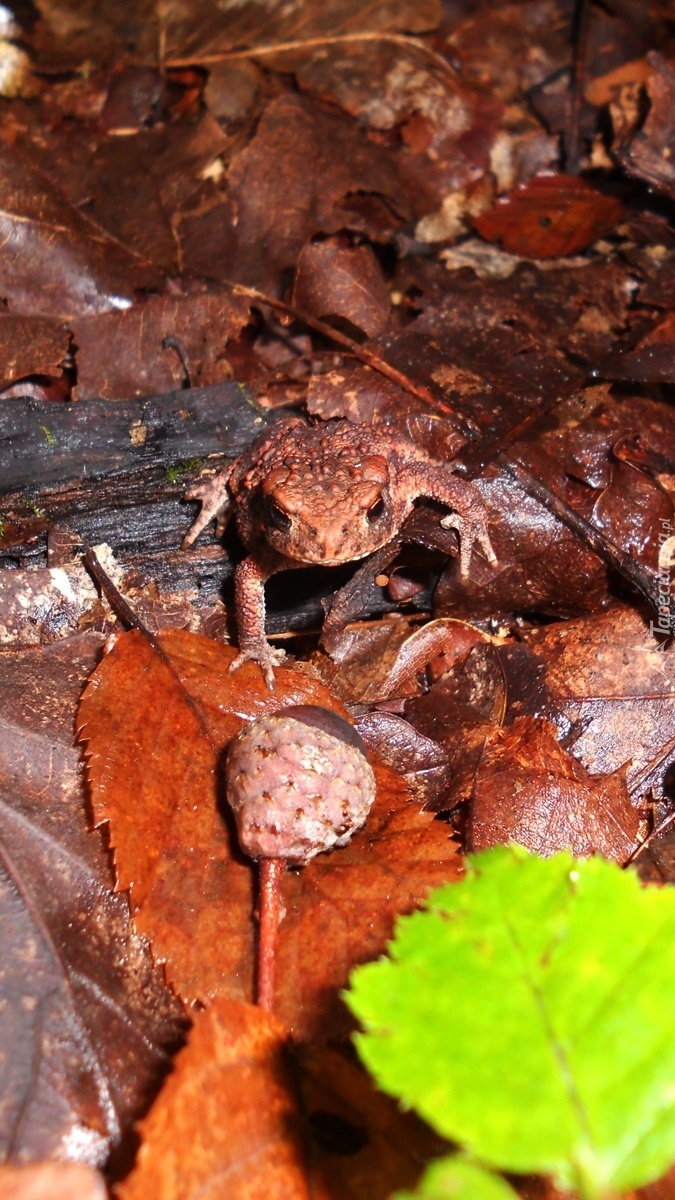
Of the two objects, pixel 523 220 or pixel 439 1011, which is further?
pixel 523 220

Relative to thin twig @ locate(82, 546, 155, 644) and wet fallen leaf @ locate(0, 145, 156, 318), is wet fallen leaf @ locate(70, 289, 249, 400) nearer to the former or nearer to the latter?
wet fallen leaf @ locate(0, 145, 156, 318)

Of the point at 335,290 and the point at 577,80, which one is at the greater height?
the point at 577,80

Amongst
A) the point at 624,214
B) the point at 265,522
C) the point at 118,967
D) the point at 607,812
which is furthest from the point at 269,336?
→ the point at 118,967

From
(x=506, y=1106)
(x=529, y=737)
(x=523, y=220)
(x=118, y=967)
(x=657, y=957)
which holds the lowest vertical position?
(x=118, y=967)

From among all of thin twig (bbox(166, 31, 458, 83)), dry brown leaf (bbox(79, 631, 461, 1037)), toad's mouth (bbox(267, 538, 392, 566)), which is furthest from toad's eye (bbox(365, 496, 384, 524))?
thin twig (bbox(166, 31, 458, 83))

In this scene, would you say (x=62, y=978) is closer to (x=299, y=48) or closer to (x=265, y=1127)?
(x=265, y=1127)

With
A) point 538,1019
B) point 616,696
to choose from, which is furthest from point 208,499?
point 538,1019

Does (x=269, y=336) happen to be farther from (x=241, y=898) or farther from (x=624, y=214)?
(x=241, y=898)
